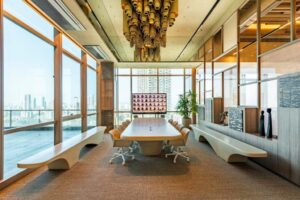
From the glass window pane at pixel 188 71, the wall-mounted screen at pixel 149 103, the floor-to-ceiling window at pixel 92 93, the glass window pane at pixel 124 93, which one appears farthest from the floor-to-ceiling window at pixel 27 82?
the glass window pane at pixel 188 71

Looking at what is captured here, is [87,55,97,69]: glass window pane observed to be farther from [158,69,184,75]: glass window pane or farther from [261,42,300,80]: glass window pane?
[261,42,300,80]: glass window pane

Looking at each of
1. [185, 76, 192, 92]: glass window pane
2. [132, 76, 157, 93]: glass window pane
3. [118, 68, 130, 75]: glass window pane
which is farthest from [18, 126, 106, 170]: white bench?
[185, 76, 192, 92]: glass window pane

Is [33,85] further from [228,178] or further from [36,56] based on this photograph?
[228,178]

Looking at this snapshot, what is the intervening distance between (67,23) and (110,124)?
5.96 metres

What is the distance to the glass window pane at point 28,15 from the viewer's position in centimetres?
359

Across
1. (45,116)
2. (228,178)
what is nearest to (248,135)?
(228,178)

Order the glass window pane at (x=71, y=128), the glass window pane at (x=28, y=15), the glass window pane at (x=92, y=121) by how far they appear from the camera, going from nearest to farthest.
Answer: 1. the glass window pane at (x=28, y=15)
2. the glass window pane at (x=71, y=128)
3. the glass window pane at (x=92, y=121)

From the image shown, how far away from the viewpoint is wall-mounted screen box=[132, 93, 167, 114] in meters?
10.5

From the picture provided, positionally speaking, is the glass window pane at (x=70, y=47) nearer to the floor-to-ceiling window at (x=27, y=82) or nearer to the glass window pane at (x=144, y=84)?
the floor-to-ceiling window at (x=27, y=82)

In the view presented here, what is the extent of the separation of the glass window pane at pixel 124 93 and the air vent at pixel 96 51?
3.04m

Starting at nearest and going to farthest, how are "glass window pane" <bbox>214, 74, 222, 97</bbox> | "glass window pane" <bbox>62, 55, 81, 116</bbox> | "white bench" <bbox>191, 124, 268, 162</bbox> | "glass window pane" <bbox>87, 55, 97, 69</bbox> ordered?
"white bench" <bbox>191, 124, 268, 162</bbox> → "glass window pane" <bbox>62, 55, 81, 116</bbox> → "glass window pane" <bbox>214, 74, 222, 97</bbox> → "glass window pane" <bbox>87, 55, 97, 69</bbox>

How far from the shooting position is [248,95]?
17.4ft

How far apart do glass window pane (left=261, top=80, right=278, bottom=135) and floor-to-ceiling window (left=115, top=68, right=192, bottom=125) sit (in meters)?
7.33

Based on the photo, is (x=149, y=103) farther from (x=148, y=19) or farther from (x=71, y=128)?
(x=148, y=19)
